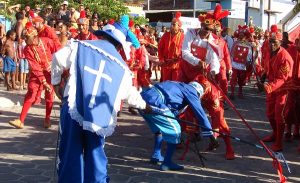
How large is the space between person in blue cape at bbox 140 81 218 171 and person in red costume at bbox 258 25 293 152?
132 cm

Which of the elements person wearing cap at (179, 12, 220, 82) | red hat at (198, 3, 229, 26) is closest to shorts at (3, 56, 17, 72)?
person wearing cap at (179, 12, 220, 82)

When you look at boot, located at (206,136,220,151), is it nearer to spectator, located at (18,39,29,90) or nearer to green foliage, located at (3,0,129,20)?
spectator, located at (18,39,29,90)

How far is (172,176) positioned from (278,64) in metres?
2.53

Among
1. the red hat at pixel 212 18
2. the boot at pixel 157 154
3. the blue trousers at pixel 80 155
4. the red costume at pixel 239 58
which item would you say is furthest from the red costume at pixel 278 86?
the red costume at pixel 239 58

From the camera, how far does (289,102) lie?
743cm

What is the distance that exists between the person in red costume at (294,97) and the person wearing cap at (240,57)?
15.3 ft

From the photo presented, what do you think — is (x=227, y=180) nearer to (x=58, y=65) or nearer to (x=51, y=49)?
(x=58, y=65)

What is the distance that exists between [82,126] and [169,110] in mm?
2020

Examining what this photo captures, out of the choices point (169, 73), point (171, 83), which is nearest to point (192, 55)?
point (171, 83)

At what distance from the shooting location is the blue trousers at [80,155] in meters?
4.14

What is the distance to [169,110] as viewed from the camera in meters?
5.88

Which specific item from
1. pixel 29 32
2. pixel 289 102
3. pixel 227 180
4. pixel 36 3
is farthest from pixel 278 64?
pixel 36 3

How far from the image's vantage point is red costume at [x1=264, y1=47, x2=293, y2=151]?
7.00 m

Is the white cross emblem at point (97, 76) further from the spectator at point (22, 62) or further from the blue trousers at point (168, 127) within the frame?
the spectator at point (22, 62)
